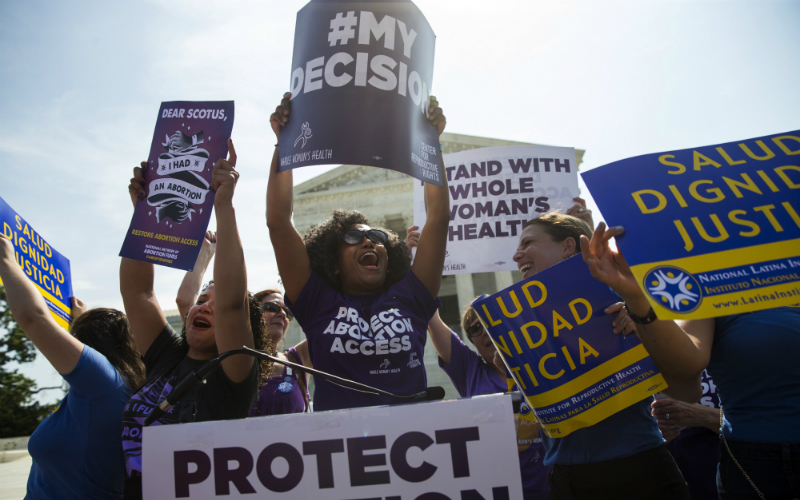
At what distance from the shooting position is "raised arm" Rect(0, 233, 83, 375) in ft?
7.27

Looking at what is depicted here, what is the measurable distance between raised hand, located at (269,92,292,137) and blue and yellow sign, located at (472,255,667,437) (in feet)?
4.38

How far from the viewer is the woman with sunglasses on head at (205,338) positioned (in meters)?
1.90

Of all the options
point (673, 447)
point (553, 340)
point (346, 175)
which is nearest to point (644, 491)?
point (553, 340)

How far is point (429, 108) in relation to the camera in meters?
2.66

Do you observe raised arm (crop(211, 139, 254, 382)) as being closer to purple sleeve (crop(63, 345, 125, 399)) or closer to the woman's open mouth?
the woman's open mouth

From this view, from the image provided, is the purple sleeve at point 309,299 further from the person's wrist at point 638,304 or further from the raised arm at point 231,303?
the person's wrist at point 638,304

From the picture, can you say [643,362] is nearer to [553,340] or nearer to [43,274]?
[553,340]

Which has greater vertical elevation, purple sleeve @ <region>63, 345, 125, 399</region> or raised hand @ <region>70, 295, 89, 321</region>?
raised hand @ <region>70, 295, 89, 321</region>

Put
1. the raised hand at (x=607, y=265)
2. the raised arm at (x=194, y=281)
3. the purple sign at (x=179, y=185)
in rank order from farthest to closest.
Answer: the raised arm at (x=194, y=281), the purple sign at (x=179, y=185), the raised hand at (x=607, y=265)

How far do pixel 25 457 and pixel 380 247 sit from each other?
20.2 meters

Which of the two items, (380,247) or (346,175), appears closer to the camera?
(380,247)

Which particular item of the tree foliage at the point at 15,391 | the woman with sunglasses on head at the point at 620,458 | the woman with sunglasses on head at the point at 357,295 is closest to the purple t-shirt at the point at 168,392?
the woman with sunglasses on head at the point at 357,295

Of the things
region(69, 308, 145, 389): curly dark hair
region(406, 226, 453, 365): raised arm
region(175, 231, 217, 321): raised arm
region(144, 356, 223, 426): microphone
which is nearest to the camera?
region(144, 356, 223, 426): microphone

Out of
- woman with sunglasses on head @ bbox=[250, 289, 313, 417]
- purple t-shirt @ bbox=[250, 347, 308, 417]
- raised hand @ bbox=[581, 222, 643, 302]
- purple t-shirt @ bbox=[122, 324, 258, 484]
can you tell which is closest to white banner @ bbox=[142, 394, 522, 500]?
purple t-shirt @ bbox=[122, 324, 258, 484]
